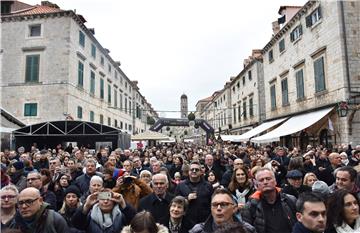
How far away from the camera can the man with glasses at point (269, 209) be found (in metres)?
3.29

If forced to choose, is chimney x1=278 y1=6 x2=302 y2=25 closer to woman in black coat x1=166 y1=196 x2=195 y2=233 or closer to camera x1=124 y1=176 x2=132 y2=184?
camera x1=124 y1=176 x2=132 y2=184

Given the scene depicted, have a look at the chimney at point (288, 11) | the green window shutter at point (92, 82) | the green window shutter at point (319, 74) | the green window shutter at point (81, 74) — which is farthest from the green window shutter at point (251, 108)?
the green window shutter at point (81, 74)

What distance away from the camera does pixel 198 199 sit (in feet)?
14.6

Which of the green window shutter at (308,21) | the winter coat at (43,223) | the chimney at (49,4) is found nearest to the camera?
the winter coat at (43,223)

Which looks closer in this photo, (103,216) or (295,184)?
(103,216)

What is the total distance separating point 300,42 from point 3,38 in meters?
21.0

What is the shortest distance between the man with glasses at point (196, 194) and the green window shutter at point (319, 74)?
44.9 ft

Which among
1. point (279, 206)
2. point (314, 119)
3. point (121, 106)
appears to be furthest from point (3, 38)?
point (279, 206)

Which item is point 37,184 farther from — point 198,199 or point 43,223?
point 198,199

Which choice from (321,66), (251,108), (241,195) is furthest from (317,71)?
(241,195)

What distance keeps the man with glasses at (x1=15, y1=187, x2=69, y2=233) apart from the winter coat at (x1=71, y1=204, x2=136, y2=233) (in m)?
0.37

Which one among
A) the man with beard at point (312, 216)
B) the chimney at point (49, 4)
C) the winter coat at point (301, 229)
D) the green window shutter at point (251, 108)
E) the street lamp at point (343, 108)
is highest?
the chimney at point (49, 4)

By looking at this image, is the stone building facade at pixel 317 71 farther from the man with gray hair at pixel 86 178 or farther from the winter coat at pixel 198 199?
the man with gray hair at pixel 86 178

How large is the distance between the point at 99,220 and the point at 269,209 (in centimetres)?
204
